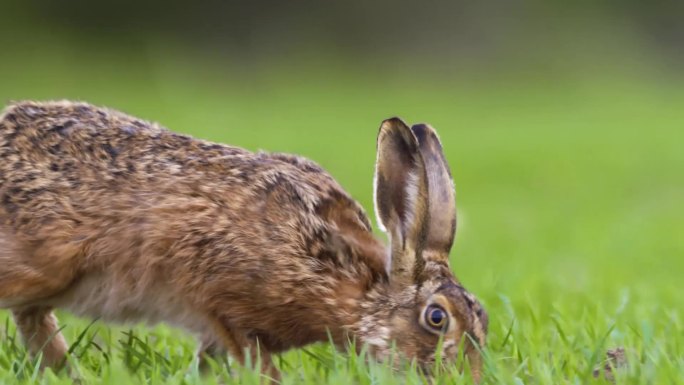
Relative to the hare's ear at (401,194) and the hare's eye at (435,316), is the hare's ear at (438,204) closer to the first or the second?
the hare's ear at (401,194)

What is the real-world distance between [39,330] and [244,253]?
3.48ft

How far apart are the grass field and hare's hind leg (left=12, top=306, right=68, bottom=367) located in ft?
0.23

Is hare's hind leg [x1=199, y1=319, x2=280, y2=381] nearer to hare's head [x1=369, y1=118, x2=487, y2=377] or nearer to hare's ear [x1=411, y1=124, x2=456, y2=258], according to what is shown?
hare's head [x1=369, y1=118, x2=487, y2=377]

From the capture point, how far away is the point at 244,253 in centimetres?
500

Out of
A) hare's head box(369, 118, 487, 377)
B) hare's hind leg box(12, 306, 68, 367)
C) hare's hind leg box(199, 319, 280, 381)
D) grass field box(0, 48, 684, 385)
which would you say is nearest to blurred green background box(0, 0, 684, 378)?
grass field box(0, 48, 684, 385)

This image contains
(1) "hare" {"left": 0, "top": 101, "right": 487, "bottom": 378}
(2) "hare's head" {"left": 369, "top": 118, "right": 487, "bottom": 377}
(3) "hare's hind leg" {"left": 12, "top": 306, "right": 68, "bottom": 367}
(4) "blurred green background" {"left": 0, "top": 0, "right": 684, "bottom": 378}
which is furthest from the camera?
(4) "blurred green background" {"left": 0, "top": 0, "right": 684, "bottom": 378}

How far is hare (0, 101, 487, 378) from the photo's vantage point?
4.95m

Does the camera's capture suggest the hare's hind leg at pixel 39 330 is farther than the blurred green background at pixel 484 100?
No

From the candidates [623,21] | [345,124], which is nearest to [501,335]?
[345,124]

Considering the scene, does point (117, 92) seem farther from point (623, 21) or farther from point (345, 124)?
point (623, 21)

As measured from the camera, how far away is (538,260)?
865cm

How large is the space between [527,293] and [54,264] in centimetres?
255

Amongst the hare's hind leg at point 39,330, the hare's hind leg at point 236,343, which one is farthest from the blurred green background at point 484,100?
the hare's hind leg at point 39,330

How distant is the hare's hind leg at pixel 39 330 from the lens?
5418mm
